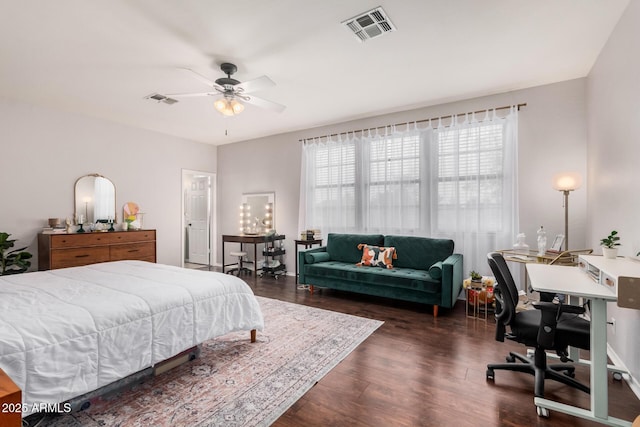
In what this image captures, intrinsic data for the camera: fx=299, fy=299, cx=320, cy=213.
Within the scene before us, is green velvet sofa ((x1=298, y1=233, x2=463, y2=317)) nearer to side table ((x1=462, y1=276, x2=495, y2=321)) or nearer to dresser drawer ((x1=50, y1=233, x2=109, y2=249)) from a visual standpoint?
side table ((x1=462, y1=276, x2=495, y2=321))

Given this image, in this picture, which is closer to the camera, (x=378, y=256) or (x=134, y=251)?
(x=378, y=256)

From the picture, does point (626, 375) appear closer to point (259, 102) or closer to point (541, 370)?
point (541, 370)

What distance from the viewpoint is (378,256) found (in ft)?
14.2

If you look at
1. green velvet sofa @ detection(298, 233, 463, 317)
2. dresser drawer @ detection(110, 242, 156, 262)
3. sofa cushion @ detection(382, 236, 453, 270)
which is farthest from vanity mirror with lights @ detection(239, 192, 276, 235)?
sofa cushion @ detection(382, 236, 453, 270)

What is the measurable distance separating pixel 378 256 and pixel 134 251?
390cm

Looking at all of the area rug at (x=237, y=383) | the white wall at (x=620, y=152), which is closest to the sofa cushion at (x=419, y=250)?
the area rug at (x=237, y=383)

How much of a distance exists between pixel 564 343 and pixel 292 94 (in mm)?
3688

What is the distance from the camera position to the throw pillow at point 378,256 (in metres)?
4.25

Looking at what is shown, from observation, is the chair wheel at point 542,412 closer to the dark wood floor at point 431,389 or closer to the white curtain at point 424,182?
the dark wood floor at point 431,389

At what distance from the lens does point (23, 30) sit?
8.22 ft

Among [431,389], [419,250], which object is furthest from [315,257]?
[431,389]

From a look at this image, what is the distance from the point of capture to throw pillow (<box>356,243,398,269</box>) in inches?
167

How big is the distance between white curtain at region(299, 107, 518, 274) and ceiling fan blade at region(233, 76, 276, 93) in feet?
7.59

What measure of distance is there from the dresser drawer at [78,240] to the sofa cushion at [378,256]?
390 cm
